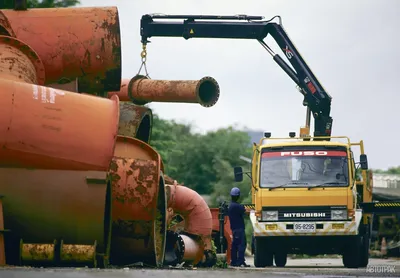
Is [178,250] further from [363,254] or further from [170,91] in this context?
[363,254]

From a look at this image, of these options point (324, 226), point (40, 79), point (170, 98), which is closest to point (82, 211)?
point (40, 79)

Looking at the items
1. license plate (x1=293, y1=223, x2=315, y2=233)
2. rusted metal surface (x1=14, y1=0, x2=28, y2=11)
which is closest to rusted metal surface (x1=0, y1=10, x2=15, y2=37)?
rusted metal surface (x1=14, y1=0, x2=28, y2=11)

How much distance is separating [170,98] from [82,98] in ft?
24.1

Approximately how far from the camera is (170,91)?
20.8m

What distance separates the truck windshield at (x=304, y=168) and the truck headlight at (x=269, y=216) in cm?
57

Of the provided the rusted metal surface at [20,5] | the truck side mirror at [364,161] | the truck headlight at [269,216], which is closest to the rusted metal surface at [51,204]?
the rusted metal surface at [20,5]

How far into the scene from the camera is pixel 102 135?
529 inches

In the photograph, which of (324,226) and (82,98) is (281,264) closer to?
(324,226)

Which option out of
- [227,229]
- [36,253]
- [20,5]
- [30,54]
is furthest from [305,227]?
[36,253]

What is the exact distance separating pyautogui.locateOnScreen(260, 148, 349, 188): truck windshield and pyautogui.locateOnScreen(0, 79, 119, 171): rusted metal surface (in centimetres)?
877

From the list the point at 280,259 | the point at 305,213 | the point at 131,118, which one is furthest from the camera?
the point at 280,259

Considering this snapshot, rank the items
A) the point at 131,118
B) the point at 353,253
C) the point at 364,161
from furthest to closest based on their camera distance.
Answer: the point at 353,253
the point at 364,161
the point at 131,118

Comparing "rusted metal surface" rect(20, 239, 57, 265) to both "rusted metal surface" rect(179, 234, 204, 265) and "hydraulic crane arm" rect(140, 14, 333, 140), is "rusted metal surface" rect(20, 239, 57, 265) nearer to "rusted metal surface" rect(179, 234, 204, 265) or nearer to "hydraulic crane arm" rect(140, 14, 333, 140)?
"rusted metal surface" rect(179, 234, 204, 265)

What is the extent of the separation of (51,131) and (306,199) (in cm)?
959
